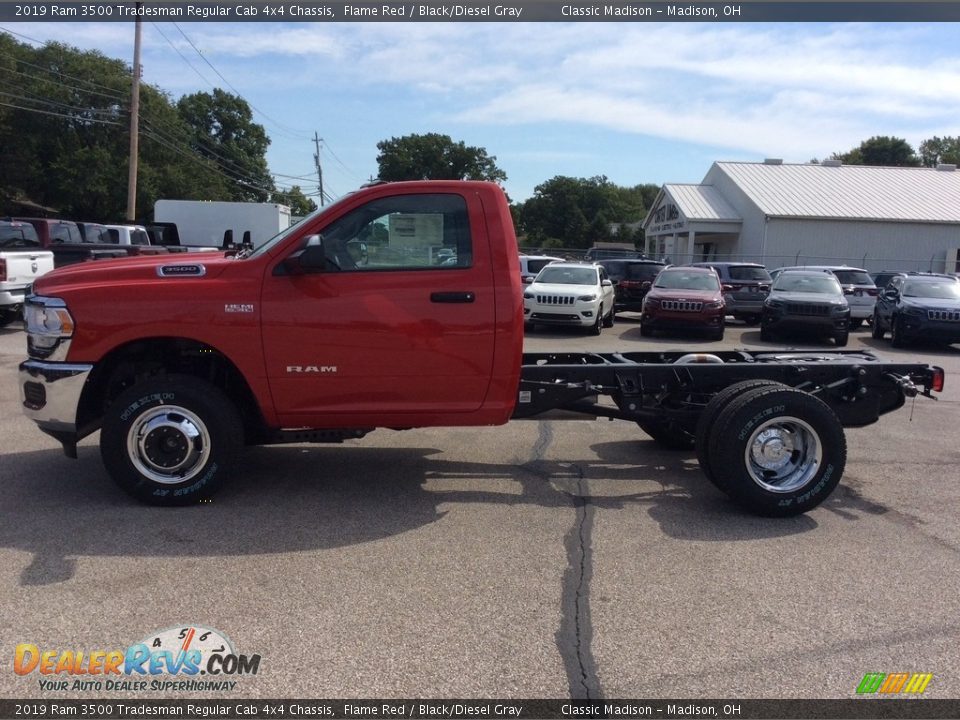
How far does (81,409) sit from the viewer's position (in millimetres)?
5383

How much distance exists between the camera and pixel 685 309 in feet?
56.6

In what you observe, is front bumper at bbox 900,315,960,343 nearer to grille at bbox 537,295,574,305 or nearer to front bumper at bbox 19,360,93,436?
grille at bbox 537,295,574,305

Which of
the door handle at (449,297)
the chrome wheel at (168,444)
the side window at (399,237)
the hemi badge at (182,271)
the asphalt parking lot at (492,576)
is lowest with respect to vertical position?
the asphalt parking lot at (492,576)

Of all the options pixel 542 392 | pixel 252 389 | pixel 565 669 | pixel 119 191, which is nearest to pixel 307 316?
pixel 252 389

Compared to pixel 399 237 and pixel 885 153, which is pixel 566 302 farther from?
pixel 885 153

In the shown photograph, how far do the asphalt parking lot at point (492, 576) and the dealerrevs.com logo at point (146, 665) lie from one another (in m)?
0.06

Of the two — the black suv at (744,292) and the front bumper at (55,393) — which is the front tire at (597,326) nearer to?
the black suv at (744,292)

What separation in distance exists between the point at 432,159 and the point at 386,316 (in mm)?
59600

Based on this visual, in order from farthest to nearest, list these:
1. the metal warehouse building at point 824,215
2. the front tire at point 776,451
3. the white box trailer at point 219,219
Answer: the metal warehouse building at point 824,215 < the white box trailer at point 219,219 < the front tire at point 776,451

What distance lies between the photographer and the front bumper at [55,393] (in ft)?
17.0

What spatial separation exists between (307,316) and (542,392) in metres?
1.77

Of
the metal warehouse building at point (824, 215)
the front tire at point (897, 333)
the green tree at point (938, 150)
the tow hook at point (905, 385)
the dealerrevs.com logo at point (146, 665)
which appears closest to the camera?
the dealerrevs.com logo at point (146, 665)

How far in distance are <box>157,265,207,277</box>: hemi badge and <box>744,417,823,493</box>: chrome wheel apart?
387cm

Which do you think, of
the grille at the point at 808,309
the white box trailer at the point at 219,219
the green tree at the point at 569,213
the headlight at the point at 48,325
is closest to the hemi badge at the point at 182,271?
the headlight at the point at 48,325
